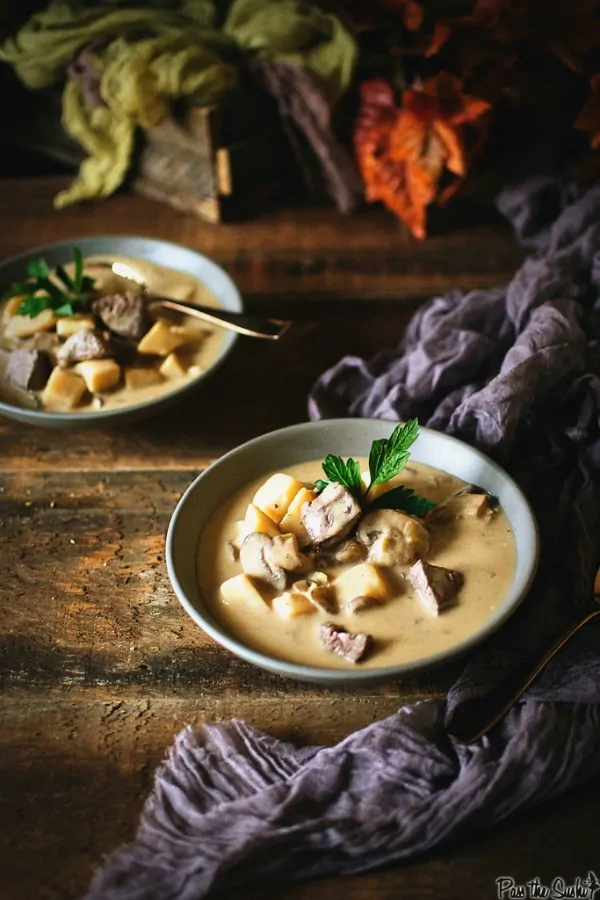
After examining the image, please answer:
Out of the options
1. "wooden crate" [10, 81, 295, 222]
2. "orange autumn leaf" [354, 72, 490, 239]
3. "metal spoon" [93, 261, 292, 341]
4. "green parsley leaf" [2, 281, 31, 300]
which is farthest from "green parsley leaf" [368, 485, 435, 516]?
"wooden crate" [10, 81, 295, 222]

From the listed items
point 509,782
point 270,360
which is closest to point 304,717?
point 509,782

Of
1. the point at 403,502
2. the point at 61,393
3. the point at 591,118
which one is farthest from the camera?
the point at 591,118

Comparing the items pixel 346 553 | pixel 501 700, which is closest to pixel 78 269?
pixel 346 553

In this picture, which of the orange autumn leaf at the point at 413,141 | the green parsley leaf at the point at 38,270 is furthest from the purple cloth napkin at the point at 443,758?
the green parsley leaf at the point at 38,270

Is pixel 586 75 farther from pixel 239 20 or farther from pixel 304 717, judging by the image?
pixel 304 717

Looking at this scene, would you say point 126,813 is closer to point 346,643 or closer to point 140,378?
point 346,643
